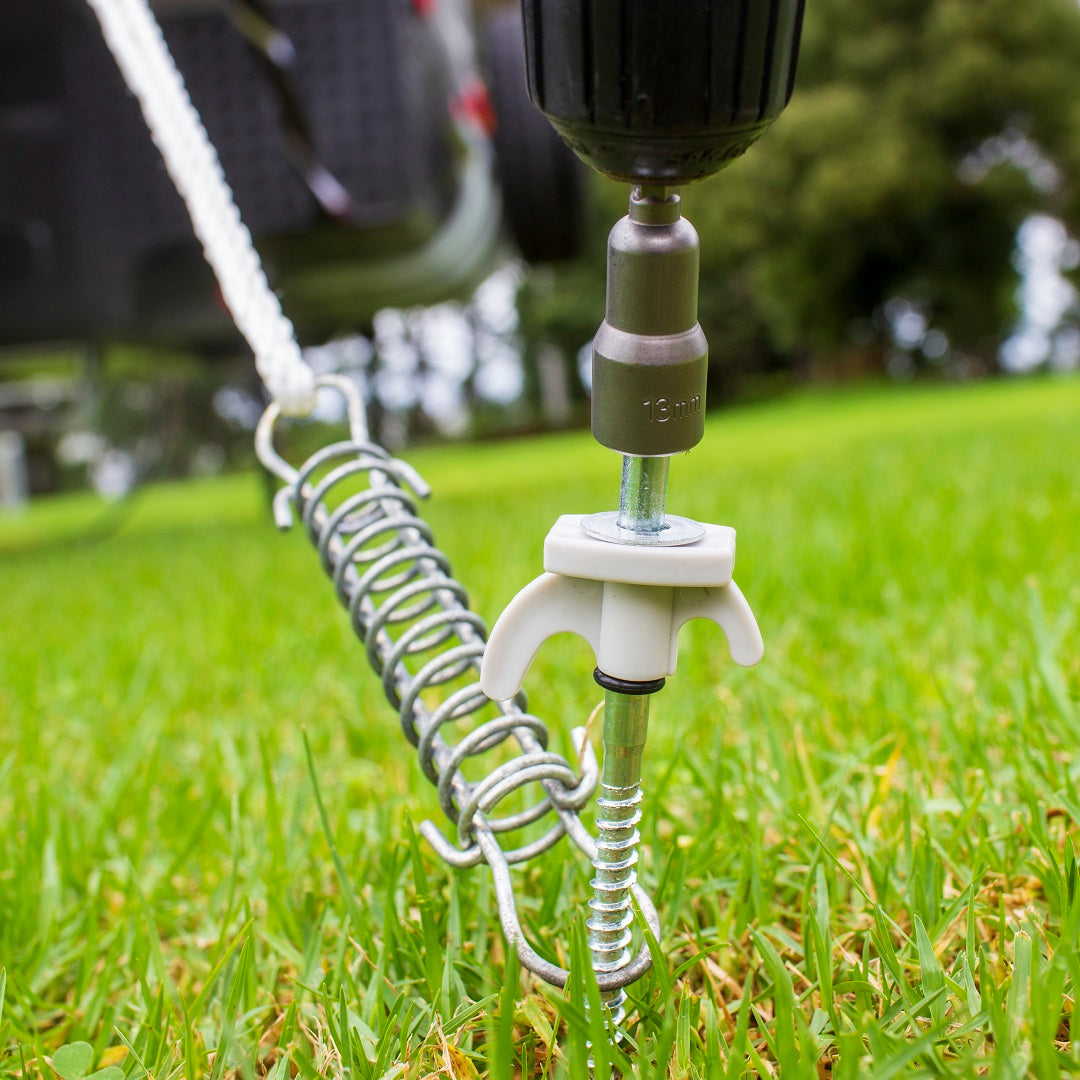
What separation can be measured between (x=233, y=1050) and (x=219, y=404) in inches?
1189

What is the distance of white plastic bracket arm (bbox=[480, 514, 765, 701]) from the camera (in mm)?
464

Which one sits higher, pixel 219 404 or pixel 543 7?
pixel 543 7

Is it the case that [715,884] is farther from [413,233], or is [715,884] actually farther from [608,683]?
[413,233]

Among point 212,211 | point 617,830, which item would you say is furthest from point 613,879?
point 212,211

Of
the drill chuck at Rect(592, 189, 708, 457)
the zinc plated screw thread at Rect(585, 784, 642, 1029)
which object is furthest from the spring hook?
the drill chuck at Rect(592, 189, 708, 457)

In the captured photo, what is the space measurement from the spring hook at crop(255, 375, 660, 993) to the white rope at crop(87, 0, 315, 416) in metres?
0.04

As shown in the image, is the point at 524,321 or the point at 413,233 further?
the point at 524,321

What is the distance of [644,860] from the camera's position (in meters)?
0.85

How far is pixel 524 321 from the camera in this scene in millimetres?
26000

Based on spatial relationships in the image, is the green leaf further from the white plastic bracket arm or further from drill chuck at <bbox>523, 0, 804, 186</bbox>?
drill chuck at <bbox>523, 0, 804, 186</bbox>

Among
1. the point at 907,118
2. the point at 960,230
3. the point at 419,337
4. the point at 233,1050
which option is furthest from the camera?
the point at 419,337

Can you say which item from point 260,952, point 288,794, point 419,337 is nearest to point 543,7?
point 260,952

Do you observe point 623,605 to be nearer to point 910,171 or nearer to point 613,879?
point 613,879

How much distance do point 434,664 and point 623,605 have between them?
0.70 feet
